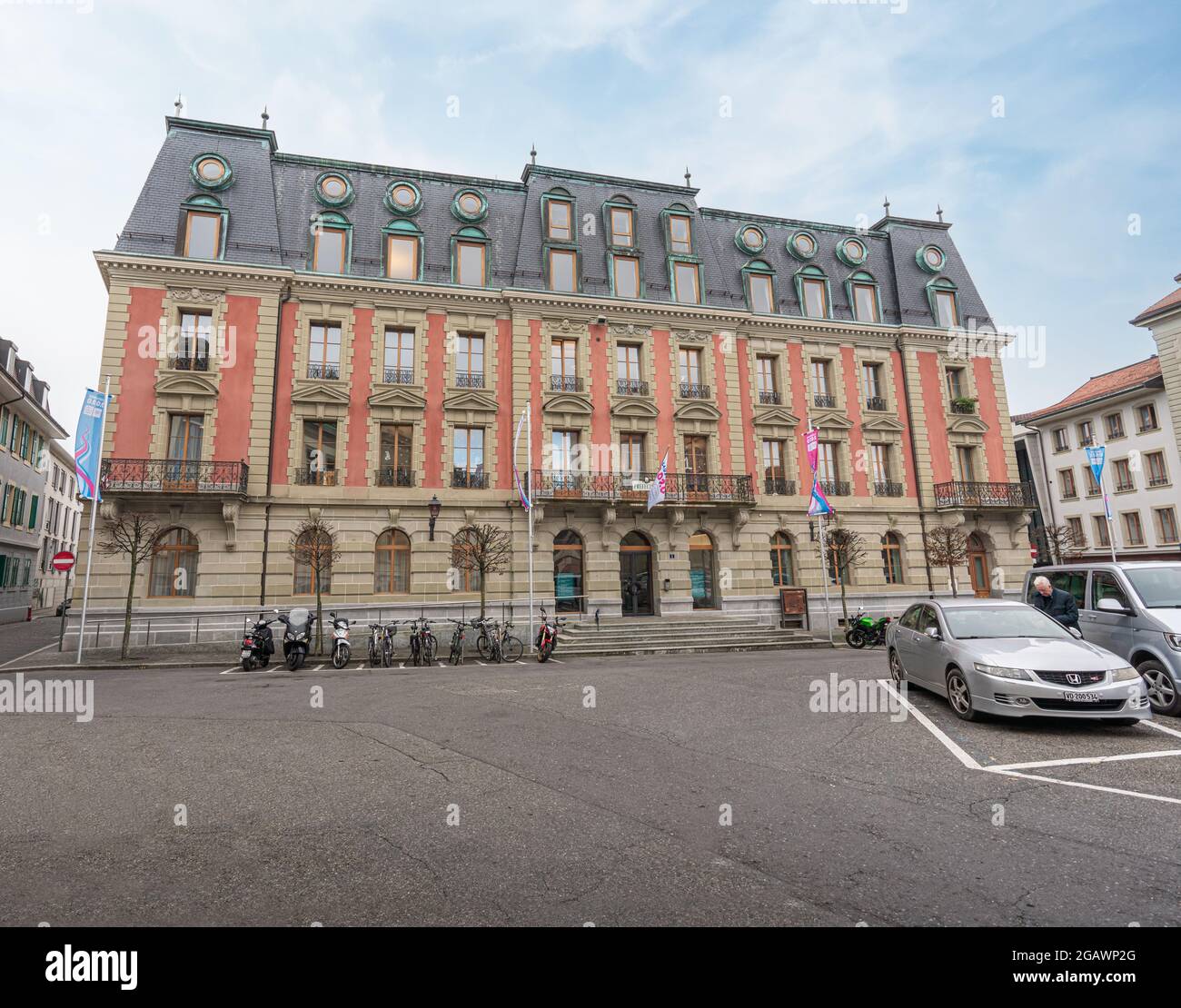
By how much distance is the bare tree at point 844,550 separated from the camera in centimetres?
2495

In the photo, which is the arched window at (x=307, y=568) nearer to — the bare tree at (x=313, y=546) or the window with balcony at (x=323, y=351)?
the bare tree at (x=313, y=546)

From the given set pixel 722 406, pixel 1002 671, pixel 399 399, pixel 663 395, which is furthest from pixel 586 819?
pixel 722 406

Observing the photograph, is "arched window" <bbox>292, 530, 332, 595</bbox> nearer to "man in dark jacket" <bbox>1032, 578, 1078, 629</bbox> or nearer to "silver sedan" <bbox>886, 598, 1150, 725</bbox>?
"silver sedan" <bbox>886, 598, 1150, 725</bbox>

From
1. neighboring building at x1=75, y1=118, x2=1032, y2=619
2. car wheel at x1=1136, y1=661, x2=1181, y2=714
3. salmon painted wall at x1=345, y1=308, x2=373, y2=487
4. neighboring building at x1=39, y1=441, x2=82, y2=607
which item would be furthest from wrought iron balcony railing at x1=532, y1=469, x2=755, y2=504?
neighboring building at x1=39, y1=441, x2=82, y2=607

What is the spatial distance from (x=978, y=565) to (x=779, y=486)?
10060 mm

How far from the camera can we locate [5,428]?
106ft

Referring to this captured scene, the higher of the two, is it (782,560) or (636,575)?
(782,560)

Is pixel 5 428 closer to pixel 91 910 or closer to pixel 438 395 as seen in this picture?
pixel 438 395

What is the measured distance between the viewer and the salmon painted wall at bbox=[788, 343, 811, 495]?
1030 inches

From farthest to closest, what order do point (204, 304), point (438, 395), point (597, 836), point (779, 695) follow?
point (438, 395) → point (204, 304) → point (779, 695) → point (597, 836)

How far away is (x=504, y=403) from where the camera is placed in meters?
23.8

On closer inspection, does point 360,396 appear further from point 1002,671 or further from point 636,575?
point 1002,671

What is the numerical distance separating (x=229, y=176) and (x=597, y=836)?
27.2 meters
